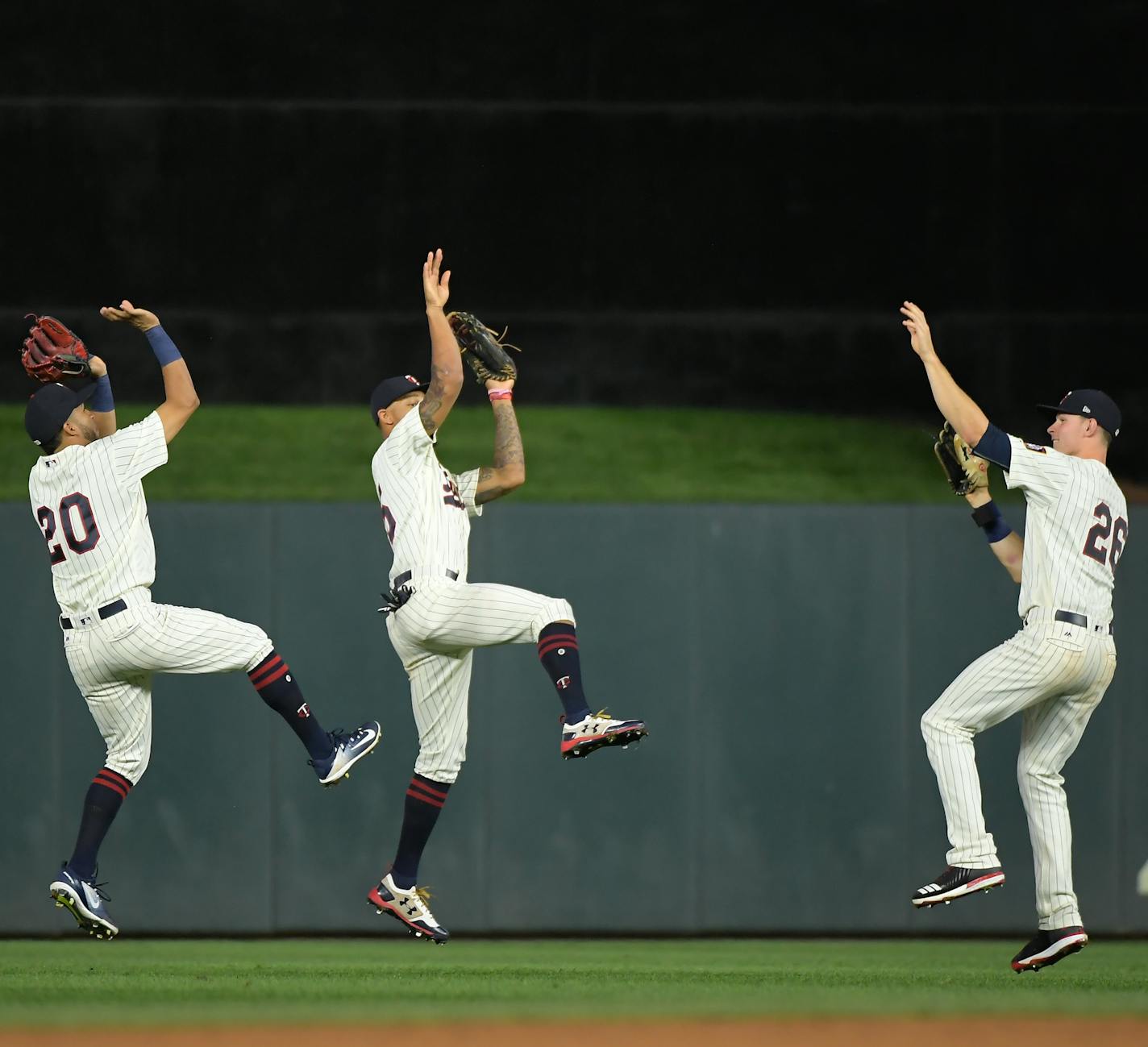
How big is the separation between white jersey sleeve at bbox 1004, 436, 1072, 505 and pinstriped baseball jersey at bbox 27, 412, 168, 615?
332 cm

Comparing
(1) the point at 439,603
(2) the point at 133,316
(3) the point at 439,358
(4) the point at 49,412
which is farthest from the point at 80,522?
(3) the point at 439,358

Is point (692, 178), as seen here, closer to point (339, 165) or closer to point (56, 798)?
point (339, 165)

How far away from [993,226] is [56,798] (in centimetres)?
850

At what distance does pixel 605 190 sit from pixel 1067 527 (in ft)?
24.8

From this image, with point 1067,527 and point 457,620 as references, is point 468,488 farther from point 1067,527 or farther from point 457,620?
point 1067,527

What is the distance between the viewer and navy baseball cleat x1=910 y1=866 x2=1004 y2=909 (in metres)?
6.28

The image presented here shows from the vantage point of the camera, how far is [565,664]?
6.43 m

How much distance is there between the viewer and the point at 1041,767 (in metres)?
6.81

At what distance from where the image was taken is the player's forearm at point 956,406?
20.4 ft

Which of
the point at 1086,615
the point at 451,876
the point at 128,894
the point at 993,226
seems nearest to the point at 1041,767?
the point at 1086,615

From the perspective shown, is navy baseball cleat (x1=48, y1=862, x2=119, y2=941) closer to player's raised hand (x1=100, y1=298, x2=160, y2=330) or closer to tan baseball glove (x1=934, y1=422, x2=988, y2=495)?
player's raised hand (x1=100, y1=298, x2=160, y2=330)

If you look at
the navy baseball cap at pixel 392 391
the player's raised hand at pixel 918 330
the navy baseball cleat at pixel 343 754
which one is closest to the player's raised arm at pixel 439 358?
the navy baseball cap at pixel 392 391

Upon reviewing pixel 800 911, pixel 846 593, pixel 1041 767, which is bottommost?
pixel 800 911

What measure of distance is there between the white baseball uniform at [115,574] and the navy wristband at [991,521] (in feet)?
9.95
